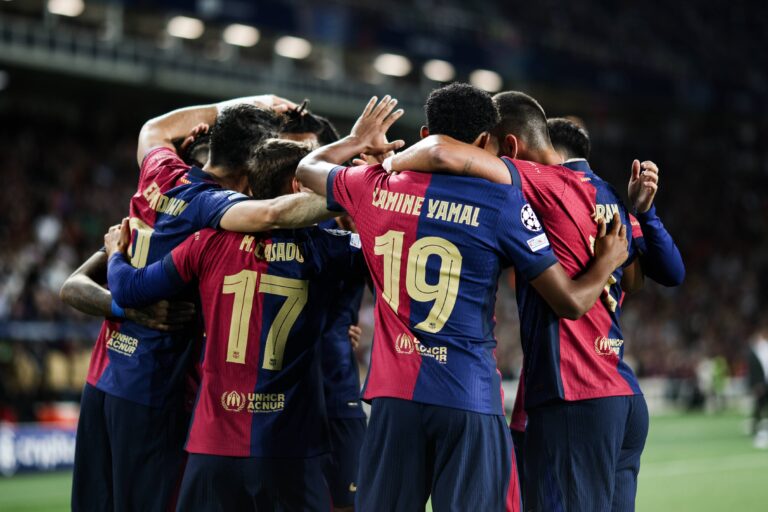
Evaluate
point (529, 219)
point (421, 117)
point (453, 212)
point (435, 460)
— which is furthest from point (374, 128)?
point (421, 117)

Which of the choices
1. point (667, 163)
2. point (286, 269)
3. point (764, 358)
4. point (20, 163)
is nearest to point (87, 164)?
point (20, 163)

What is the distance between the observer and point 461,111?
13.1 ft

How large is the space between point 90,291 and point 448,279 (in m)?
2.21

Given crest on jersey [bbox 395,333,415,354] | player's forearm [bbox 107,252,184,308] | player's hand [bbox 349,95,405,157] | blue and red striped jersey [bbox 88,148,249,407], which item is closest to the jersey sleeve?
player's hand [bbox 349,95,405,157]

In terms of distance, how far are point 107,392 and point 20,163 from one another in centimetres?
1757

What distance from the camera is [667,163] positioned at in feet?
122

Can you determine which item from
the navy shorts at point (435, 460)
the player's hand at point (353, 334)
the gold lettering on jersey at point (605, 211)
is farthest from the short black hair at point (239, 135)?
the gold lettering on jersey at point (605, 211)

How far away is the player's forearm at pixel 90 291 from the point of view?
5.04m

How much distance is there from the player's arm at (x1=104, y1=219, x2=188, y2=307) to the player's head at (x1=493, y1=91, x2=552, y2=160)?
159cm

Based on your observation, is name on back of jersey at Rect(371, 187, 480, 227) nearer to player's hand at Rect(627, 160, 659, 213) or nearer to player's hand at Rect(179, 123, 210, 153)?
player's hand at Rect(627, 160, 659, 213)

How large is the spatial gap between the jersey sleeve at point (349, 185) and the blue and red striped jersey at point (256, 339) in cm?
35

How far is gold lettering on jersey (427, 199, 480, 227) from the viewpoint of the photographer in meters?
3.85

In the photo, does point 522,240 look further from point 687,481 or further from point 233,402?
point 687,481

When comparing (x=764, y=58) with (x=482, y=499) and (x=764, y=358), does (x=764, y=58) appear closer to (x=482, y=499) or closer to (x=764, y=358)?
(x=764, y=358)
